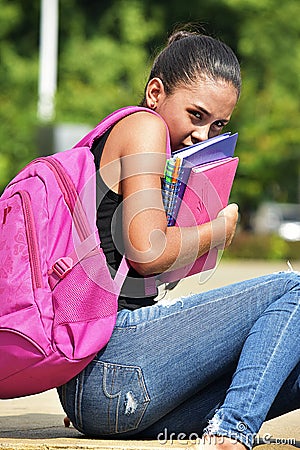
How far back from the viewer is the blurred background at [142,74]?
2602cm

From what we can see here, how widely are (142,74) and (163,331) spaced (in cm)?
2050

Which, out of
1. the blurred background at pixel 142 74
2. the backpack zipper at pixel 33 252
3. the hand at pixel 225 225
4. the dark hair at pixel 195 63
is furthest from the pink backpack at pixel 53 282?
the blurred background at pixel 142 74

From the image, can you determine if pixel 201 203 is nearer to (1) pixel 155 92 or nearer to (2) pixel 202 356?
(1) pixel 155 92

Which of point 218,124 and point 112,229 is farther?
point 218,124

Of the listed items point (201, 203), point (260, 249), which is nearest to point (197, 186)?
point (201, 203)

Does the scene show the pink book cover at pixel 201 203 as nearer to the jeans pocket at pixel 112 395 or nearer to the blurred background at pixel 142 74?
the jeans pocket at pixel 112 395

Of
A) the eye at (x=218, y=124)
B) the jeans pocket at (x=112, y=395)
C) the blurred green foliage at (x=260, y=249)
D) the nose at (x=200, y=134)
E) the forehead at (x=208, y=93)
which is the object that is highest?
the blurred green foliage at (x=260, y=249)

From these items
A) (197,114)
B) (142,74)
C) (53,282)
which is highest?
(142,74)

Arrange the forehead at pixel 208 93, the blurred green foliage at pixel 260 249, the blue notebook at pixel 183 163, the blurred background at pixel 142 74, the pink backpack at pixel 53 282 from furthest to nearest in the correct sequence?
the blurred background at pixel 142 74 < the blurred green foliage at pixel 260 249 < the forehead at pixel 208 93 < the blue notebook at pixel 183 163 < the pink backpack at pixel 53 282

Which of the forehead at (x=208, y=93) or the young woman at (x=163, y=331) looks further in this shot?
the forehead at (x=208, y=93)

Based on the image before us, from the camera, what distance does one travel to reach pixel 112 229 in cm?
320

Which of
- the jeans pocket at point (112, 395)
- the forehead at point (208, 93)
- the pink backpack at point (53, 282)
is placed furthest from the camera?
the forehead at point (208, 93)

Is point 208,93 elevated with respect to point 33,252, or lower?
elevated

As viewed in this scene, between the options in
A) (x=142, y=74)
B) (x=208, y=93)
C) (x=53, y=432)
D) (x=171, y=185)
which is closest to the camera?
(x=171, y=185)
